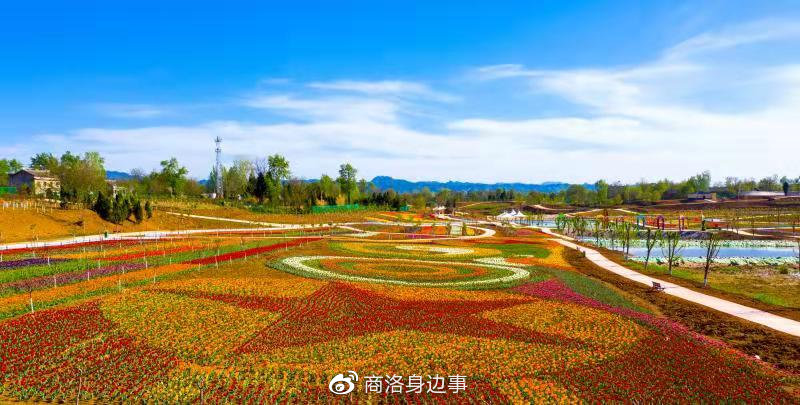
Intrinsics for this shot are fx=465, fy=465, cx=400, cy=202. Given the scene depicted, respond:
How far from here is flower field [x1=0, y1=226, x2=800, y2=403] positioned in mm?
13734

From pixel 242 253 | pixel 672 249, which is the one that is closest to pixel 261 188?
pixel 242 253

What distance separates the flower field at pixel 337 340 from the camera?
1373 cm

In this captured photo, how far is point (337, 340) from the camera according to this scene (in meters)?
17.9

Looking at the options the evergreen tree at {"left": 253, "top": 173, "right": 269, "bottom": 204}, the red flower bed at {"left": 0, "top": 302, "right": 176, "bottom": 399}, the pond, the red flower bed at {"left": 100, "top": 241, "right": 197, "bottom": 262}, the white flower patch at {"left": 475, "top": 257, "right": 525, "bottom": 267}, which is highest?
the evergreen tree at {"left": 253, "top": 173, "right": 269, "bottom": 204}

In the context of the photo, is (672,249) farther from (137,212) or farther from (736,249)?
(137,212)

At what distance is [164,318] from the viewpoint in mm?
20203

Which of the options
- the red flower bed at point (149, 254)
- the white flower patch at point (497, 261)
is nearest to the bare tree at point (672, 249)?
the white flower patch at point (497, 261)

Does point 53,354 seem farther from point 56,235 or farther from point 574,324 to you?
point 56,235

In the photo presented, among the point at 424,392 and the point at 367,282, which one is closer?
the point at 424,392

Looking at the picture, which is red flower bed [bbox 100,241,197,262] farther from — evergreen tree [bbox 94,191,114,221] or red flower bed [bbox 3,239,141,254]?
evergreen tree [bbox 94,191,114,221]

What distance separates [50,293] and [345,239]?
113ft

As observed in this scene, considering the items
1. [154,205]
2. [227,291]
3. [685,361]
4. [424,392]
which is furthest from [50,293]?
[154,205]

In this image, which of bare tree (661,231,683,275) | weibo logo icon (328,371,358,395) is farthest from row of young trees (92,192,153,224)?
bare tree (661,231,683,275)

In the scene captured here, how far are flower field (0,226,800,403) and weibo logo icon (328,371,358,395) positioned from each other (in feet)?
0.67
